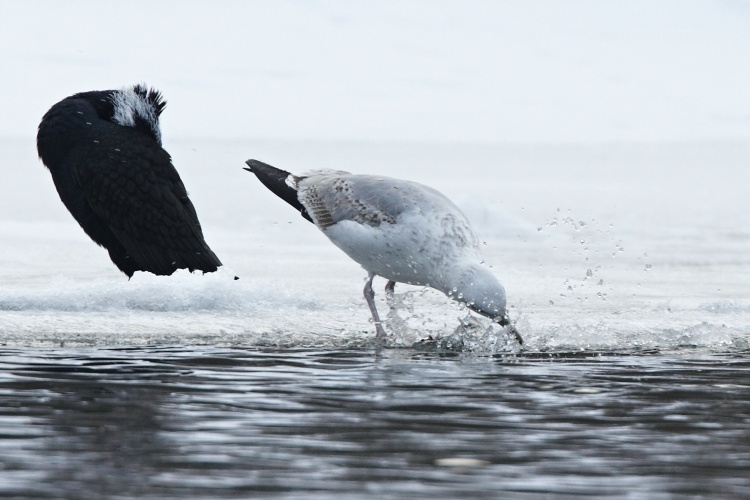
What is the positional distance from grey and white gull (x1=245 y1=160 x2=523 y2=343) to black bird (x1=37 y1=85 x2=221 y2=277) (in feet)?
5.13

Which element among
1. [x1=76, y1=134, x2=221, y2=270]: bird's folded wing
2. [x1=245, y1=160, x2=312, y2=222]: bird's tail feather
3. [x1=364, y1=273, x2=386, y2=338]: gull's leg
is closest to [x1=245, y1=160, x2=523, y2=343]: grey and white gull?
[x1=364, y1=273, x2=386, y2=338]: gull's leg

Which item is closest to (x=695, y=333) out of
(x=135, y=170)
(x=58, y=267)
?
(x=135, y=170)

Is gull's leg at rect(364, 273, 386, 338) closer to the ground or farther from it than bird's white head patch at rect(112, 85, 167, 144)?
closer to the ground

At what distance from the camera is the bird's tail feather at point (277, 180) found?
34.5ft

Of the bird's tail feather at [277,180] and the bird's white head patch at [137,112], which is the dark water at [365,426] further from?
the bird's white head patch at [137,112]

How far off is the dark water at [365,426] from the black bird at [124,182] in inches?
131

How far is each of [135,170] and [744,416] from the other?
22.0 ft

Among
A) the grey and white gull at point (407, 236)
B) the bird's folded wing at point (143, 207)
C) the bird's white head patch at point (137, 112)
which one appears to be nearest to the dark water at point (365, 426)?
the grey and white gull at point (407, 236)

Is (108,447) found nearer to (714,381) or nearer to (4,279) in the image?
(714,381)

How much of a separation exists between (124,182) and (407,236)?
129 inches

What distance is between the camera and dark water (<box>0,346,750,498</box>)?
4.31m

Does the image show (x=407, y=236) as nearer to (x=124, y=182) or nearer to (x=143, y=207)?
(x=143, y=207)

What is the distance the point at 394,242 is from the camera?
29.6ft

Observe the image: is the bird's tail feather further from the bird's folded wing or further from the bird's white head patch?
the bird's white head patch
